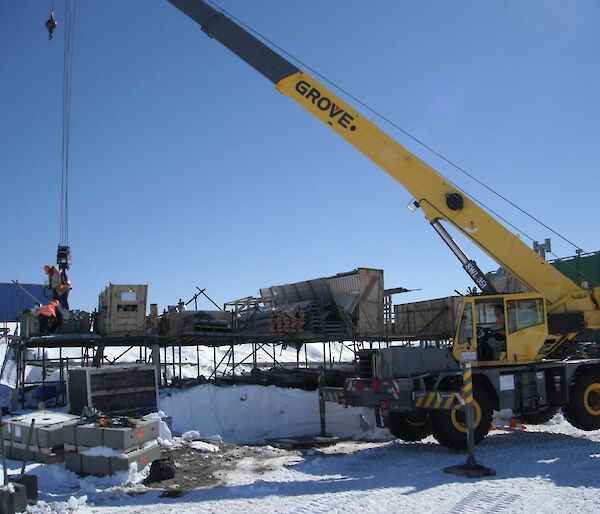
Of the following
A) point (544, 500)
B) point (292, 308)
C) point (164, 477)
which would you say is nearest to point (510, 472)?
point (544, 500)

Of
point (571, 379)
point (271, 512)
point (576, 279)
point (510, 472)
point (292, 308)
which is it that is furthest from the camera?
point (576, 279)

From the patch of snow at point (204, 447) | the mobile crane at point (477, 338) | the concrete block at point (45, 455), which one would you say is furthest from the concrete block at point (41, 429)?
the mobile crane at point (477, 338)

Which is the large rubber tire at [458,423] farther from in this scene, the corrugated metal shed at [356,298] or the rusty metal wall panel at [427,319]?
the rusty metal wall panel at [427,319]

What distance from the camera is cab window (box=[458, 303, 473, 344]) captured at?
12.7m

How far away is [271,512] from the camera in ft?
24.3

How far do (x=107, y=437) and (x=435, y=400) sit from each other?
5.87 metres

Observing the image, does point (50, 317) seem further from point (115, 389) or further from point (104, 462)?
point (104, 462)

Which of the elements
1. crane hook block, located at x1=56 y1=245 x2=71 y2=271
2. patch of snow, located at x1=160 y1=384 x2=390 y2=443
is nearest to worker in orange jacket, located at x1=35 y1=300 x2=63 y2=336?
crane hook block, located at x1=56 y1=245 x2=71 y2=271

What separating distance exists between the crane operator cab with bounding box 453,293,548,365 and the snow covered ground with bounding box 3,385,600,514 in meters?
1.83

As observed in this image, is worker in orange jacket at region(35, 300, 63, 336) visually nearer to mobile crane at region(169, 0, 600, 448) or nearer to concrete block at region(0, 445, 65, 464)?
concrete block at region(0, 445, 65, 464)

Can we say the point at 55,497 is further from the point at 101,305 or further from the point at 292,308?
the point at 292,308

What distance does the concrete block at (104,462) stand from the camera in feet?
29.1

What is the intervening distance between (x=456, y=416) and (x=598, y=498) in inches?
160

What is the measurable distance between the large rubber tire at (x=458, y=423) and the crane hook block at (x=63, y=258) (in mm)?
9413
